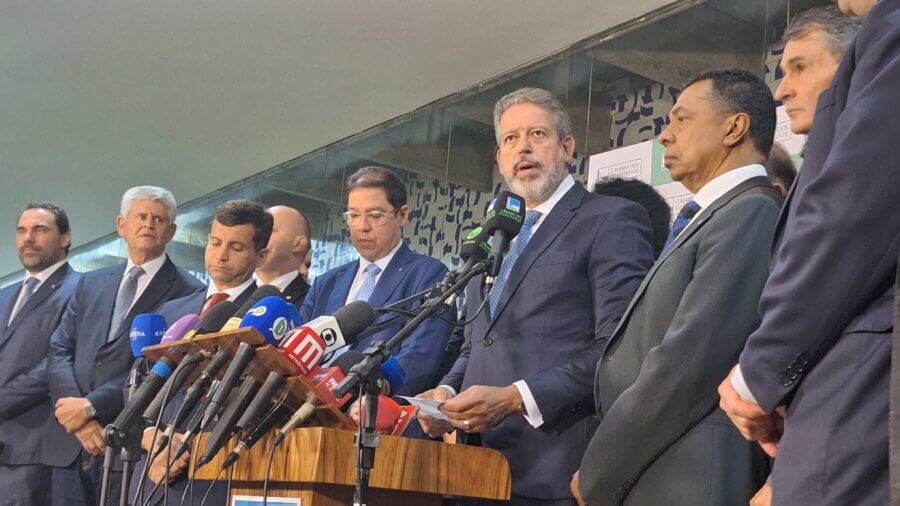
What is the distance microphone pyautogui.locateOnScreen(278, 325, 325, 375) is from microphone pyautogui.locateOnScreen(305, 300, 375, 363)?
0.03 m

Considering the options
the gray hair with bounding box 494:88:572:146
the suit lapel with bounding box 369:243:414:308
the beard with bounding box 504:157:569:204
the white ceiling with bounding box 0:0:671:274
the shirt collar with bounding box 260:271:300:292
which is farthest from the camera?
the white ceiling with bounding box 0:0:671:274

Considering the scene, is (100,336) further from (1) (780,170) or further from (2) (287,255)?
(1) (780,170)

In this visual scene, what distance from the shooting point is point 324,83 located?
25.5ft

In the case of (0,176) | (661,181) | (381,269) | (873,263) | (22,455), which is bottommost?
(22,455)

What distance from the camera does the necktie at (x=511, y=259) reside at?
9.76 ft

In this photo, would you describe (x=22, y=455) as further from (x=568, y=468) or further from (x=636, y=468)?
(x=636, y=468)

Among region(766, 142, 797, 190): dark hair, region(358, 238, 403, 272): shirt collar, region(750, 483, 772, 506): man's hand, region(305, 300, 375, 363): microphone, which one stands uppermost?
region(766, 142, 797, 190): dark hair

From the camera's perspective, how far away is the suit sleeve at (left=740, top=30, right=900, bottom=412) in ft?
4.87

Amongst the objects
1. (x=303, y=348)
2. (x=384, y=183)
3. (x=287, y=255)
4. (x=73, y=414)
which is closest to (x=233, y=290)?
(x=287, y=255)

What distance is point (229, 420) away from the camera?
236 centimetres

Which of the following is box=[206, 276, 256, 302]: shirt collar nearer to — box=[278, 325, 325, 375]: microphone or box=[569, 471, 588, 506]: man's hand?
box=[278, 325, 325, 375]: microphone

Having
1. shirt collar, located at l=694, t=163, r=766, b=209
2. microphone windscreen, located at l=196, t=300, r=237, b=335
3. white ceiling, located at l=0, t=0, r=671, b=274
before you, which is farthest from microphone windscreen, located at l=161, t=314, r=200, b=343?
white ceiling, located at l=0, t=0, r=671, b=274

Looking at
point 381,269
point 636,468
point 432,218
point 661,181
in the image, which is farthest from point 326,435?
point 432,218

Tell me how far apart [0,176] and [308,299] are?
8.12 meters
